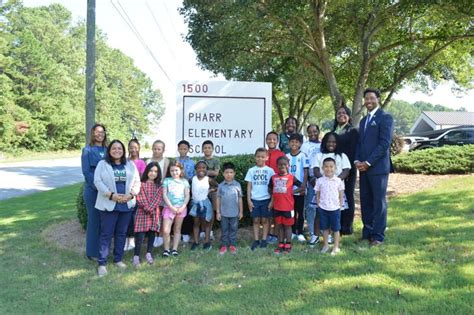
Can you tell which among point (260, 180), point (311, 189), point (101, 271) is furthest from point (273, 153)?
point (101, 271)

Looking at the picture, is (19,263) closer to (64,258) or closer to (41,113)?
(64,258)

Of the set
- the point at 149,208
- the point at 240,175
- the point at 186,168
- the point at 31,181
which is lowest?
the point at 31,181

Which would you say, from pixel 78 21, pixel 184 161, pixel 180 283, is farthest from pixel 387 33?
pixel 78 21

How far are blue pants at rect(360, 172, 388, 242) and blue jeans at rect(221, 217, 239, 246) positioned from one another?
1.75 m

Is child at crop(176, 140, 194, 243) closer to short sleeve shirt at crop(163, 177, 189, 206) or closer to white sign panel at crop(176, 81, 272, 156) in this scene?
short sleeve shirt at crop(163, 177, 189, 206)

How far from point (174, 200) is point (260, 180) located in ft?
3.88

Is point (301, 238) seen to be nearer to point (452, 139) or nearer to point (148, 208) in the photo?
point (148, 208)

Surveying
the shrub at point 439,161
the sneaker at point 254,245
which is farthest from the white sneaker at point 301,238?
the shrub at point 439,161

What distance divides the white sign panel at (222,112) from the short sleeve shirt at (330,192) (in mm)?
2594

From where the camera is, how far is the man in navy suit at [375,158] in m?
5.27

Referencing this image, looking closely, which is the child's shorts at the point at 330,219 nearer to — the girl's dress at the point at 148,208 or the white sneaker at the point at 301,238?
the white sneaker at the point at 301,238

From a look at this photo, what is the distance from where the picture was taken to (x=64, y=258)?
5.80 metres

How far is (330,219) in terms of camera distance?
5316 millimetres

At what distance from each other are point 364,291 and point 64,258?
402 cm
